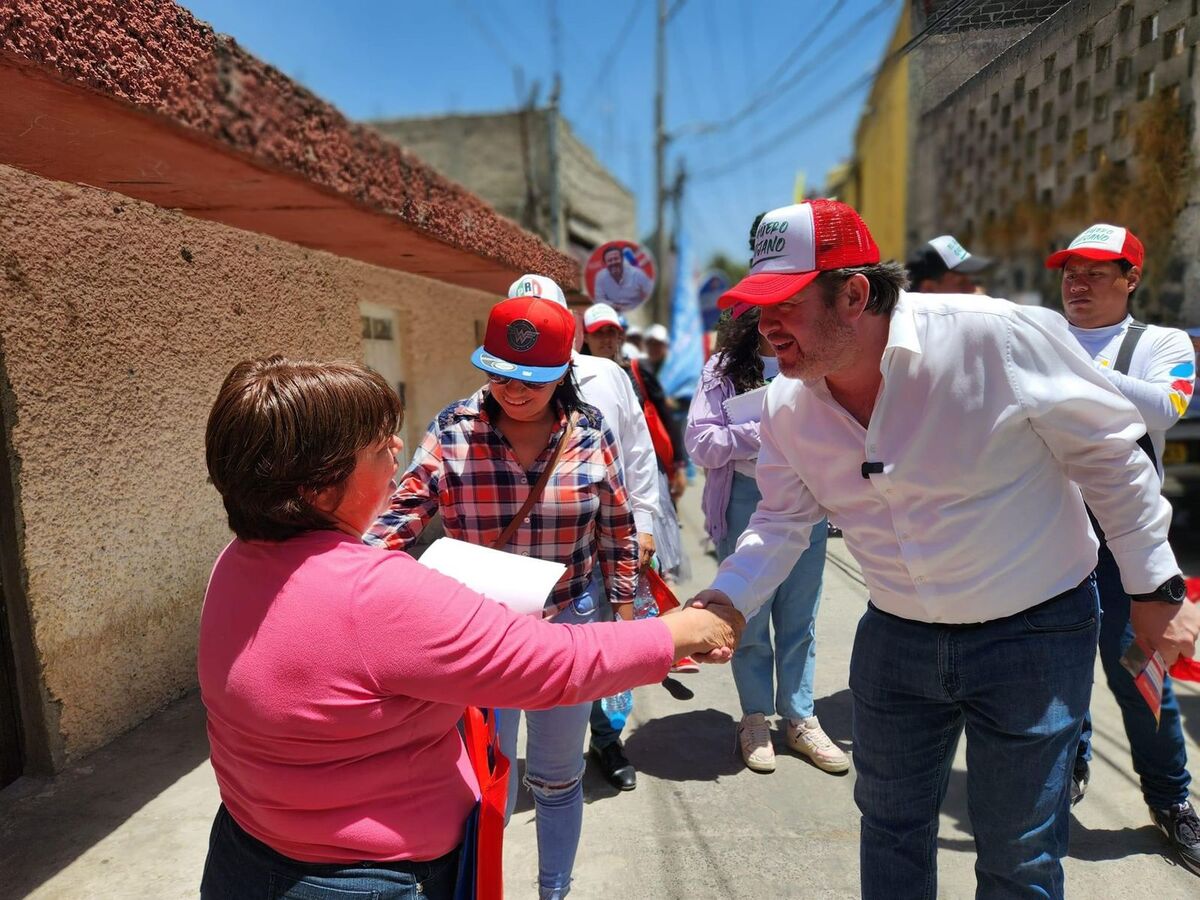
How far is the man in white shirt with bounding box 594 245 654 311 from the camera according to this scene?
6465mm

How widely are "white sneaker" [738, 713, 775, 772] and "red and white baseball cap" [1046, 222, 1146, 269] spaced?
84.7 inches

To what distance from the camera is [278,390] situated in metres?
1.24

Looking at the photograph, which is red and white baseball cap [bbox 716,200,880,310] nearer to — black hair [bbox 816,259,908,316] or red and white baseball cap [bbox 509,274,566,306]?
black hair [bbox 816,259,908,316]

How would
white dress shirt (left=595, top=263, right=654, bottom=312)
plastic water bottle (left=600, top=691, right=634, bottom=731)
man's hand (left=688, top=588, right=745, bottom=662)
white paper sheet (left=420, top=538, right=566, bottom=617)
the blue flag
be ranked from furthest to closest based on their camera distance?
the blue flag → white dress shirt (left=595, top=263, right=654, bottom=312) → plastic water bottle (left=600, top=691, right=634, bottom=731) → man's hand (left=688, top=588, right=745, bottom=662) → white paper sheet (left=420, top=538, right=566, bottom=617)

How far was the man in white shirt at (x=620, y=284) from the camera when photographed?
6465mm

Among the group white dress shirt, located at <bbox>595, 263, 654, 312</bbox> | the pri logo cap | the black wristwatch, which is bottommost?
the black wristwatch

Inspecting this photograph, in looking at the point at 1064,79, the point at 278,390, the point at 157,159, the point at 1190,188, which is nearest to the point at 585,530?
the point at 278,390

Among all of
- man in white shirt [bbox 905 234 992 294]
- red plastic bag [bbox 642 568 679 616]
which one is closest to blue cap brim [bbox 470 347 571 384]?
red plastic bag [bbox 642 568 679 616]

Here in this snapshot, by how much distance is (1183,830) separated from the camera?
2602 mm

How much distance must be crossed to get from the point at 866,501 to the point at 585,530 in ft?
2.96

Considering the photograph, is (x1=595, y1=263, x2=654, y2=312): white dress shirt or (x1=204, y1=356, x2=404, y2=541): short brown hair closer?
(x1=204, y1=356, x2=404, y2=541): short brown hair

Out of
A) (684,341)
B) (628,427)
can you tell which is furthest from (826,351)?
(684,341)

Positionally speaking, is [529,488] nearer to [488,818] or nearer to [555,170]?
[488,818]

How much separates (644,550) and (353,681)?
1.79 metres
